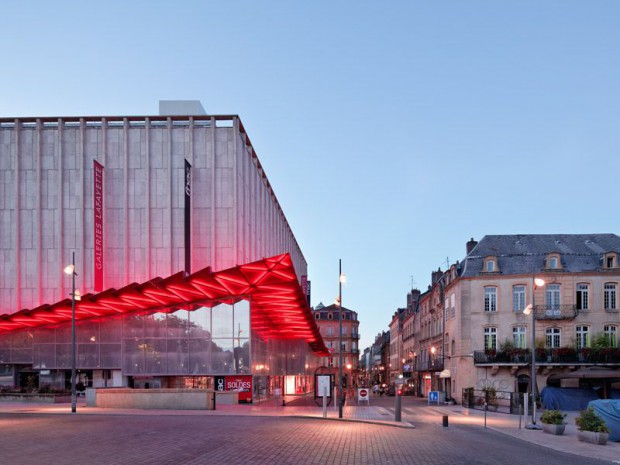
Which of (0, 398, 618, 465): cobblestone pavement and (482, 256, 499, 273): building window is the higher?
(482, 256, 499, 273): building window

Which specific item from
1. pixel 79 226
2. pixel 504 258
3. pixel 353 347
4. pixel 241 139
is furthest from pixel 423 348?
pixel 353 347

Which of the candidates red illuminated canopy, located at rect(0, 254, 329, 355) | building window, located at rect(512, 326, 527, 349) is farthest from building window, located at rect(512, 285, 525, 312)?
red illuminated canopy, located at rect(0, 254, 329, 355)

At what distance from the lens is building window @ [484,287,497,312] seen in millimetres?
53062

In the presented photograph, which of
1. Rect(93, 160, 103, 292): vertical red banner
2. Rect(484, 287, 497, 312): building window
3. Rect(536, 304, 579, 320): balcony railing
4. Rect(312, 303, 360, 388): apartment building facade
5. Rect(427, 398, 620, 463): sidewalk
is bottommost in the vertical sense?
Rect(312, 303, 360, 388): apartment building facade

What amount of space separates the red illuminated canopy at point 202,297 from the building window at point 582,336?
20.5 m

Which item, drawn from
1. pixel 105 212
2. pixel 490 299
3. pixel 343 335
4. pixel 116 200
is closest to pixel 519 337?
pixel 490 299

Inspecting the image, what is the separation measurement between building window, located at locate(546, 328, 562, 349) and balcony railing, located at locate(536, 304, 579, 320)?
1244mm

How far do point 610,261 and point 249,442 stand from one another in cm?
4087

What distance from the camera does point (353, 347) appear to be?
5187 inches

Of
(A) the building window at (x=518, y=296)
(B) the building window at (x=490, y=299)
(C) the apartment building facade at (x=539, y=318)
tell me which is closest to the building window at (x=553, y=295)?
(C) the apartment building facade at (x=539, y=318)

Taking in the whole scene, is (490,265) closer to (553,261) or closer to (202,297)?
(553,261)

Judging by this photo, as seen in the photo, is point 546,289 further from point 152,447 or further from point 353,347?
point 353,347

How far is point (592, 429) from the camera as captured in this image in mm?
23797

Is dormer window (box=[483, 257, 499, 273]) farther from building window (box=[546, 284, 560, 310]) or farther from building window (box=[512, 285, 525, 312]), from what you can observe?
building window (box=[546, 284, 560, 310])
